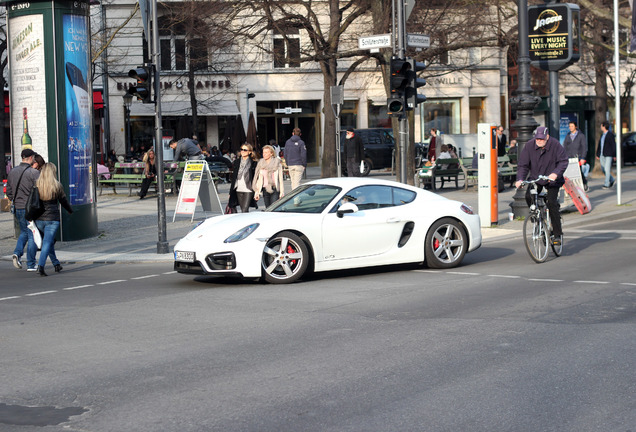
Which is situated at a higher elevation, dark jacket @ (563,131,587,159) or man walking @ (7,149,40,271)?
dark jacket @ (563,131,587,159)

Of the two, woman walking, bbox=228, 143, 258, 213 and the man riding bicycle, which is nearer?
the man riding bicycle

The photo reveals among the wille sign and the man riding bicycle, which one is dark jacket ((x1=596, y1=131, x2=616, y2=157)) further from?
the man riding bicycle

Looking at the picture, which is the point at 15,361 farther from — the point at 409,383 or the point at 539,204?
the point at 539,204

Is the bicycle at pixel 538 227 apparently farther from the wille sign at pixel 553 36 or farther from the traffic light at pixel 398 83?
the wille sign at pixel 553 36

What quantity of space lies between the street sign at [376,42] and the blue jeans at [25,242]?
6762 mm

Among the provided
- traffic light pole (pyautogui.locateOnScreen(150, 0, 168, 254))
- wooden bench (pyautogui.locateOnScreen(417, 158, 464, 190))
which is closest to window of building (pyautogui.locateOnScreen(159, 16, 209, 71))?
wooden bench (pyautogui.locateOnScreen(417, 158, 464, 190))

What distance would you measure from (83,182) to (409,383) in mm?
12987

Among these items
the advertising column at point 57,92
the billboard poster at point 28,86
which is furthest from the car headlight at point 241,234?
the billboard poster at point 28,86

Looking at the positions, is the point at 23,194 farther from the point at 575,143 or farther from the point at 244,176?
the point at 575,143

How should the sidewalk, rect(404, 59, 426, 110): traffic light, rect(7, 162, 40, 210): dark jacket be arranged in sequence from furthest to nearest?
rect(404, 59, 426, 110): traffic light
the sidewalk
rect(7, 162, 40, 210): dark jacket

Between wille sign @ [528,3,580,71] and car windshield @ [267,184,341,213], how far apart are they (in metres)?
9.40

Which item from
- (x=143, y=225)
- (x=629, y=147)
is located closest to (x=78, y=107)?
(x=143, y=225)

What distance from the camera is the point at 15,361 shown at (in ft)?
24.3

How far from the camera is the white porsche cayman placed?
11.3 m
